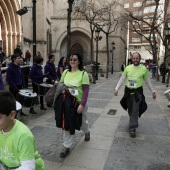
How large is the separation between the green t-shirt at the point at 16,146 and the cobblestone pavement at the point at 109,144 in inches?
77.3

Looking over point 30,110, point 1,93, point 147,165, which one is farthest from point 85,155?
point 30,110

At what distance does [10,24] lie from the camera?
20.4 m

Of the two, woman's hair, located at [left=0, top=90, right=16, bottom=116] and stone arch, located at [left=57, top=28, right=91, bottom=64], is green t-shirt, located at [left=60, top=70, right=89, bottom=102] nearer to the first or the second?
woman's hair, located at [left=0, top=90, right=16, bottom=116]

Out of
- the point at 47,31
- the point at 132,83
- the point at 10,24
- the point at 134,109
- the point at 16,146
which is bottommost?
the point at 134,109

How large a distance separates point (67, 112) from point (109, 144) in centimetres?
132

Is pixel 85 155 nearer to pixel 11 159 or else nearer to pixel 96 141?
pixel 96 141

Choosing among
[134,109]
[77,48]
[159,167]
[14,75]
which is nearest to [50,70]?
[14,75]

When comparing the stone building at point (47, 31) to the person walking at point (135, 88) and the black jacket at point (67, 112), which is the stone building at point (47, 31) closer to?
the person walking at point (135, 88)

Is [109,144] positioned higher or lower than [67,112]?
lower

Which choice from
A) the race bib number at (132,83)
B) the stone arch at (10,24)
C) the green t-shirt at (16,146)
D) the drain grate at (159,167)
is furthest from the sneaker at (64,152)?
the stone arch at (10,24)

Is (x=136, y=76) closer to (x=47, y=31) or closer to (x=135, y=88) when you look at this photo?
(x=135, y=88)

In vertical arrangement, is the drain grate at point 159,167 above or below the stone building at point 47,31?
below

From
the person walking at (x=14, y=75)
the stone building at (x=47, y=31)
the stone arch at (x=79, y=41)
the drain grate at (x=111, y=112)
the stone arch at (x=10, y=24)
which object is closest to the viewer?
the person walking at (x=14, y=75)

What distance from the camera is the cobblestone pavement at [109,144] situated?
151 inches
